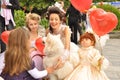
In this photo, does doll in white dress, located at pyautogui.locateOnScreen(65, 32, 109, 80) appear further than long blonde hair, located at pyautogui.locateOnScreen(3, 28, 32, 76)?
Yes

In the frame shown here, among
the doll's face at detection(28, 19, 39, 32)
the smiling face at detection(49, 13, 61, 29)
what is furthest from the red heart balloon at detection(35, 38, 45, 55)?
the smiling face at detection(49, 13, 61, 29)

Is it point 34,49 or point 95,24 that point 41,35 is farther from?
point 95,24

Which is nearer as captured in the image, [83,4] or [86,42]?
[86,42]

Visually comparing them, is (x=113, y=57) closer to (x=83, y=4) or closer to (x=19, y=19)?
(x=19, y=19)

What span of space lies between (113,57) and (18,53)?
7.20 meters

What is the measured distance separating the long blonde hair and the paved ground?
395 cm

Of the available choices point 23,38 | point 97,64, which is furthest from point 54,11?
point 23,38

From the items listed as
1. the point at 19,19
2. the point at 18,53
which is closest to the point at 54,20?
the point at 18,53

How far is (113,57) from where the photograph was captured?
11.7m

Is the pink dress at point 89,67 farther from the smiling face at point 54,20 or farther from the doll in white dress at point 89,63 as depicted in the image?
the smiling face at point 54,20

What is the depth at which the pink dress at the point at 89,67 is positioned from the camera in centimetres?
604

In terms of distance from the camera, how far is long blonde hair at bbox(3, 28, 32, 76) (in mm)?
4730

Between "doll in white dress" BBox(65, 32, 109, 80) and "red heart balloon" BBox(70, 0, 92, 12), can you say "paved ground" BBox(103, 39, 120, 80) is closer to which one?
"red heart balloon" BBox(70, 0, 92, 12)

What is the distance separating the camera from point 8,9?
7660 mm
